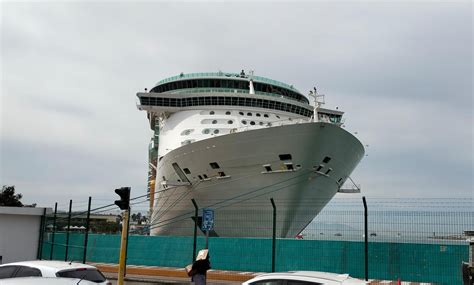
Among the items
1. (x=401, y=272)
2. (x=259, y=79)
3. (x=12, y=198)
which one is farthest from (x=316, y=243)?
(x=12, y=198)

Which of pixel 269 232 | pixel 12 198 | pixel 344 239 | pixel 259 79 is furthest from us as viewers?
pixel 12 198

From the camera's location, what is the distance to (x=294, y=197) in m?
19.4

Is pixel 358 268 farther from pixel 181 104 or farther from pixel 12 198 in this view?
pixel 12 198

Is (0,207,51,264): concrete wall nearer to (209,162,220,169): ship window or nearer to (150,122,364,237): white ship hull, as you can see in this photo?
(150,122,364,237): white ship hull

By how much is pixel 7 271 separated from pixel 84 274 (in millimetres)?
1516

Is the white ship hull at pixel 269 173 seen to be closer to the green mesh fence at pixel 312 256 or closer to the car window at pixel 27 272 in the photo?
the green mesh fence at pixel 312 256

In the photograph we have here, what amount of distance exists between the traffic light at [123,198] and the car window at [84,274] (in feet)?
4.71

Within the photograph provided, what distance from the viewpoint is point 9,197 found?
5347 cm

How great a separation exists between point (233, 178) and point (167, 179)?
15.6 ft

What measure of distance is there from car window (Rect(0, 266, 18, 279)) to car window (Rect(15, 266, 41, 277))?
0.14 metres

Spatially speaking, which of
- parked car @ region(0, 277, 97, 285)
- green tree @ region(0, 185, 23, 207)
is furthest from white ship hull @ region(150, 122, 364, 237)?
green tree @ region(0, 185, 23, 207)

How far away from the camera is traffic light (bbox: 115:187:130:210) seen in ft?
30.6

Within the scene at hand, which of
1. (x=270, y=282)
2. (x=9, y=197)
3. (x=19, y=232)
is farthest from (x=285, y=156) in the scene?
(x=9, y=197)

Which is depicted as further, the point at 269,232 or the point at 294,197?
the point at 294,197
